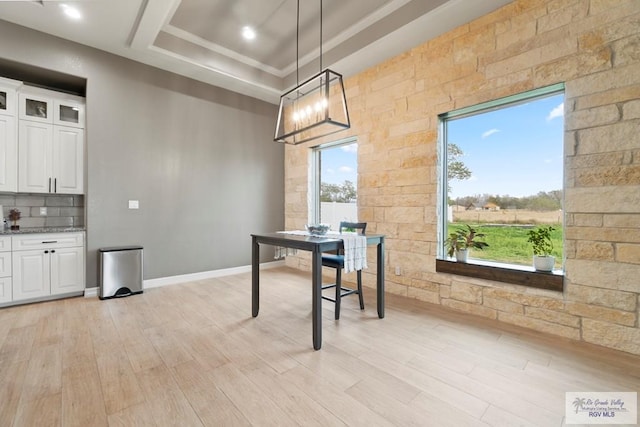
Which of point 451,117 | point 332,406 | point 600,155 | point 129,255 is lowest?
point 332,406

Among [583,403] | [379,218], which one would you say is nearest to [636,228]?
[583,403]

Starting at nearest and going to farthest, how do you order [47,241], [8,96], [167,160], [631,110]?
1. [631,110]
2. [8,96]
3. [47,241]
4. [167,160]

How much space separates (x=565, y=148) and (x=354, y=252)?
2078 mm

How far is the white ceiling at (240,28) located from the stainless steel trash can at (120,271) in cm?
262

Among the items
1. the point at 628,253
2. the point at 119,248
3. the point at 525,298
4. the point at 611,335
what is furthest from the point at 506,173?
the point at 119,248

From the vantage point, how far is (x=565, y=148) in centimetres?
244

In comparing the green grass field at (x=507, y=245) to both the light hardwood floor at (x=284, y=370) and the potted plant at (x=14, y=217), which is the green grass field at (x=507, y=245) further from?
the potted plant at (x=14, y=217)

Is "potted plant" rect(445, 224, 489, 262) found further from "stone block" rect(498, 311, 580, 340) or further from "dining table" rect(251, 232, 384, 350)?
"dining table" rect(251, 232, 384, 350)

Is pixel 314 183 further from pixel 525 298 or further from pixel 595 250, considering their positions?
pixel 595 250

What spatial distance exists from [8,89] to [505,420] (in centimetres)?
543

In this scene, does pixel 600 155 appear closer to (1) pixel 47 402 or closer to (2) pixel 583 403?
(2) pixel 583 403

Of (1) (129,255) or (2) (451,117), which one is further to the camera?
(1) (129,255)

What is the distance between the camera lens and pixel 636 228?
2102 millimetres

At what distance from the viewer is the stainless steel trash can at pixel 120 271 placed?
3434 millimetres
